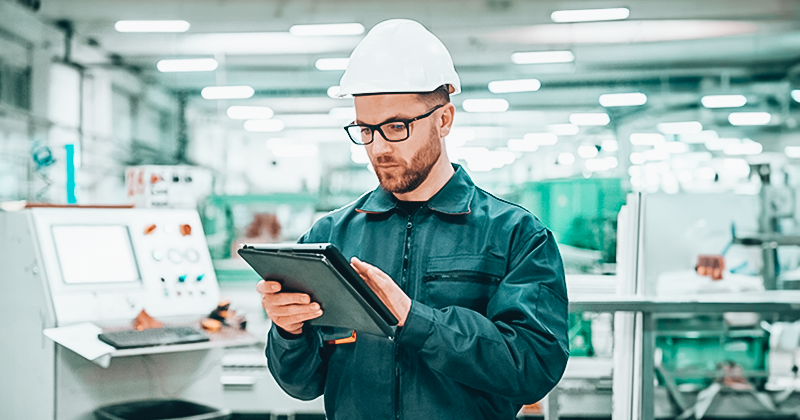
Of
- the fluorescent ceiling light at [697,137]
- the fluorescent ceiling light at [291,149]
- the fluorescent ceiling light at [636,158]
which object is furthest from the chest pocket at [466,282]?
the fluorescent ceiling light at [697,137]

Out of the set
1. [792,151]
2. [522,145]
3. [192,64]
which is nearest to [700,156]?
[792,151]

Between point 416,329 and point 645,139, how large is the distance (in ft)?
17.4

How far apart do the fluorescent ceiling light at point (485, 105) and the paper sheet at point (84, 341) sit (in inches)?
168

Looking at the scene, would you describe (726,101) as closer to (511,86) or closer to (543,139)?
(543,139)

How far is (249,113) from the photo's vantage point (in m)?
5.73

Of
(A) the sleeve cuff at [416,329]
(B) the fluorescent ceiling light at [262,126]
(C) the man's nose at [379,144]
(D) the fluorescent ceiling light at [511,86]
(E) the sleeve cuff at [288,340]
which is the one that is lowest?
(E) the sleeve cuff at [288,340]

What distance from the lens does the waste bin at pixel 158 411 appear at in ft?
6.93

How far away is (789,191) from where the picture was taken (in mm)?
3689

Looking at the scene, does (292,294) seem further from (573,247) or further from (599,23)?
(599,23)

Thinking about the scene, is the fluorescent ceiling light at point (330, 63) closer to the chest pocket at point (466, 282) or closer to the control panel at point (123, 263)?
the control panel at point (123, 263)

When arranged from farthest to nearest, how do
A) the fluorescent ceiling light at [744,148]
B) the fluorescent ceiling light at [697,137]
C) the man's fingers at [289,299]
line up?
the fluorescent ceiling light at [744,148] < the fluorescent ceiling light at [697,137] < the man's fingers at [289,299]

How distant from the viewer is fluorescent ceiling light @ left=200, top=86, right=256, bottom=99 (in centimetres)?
570

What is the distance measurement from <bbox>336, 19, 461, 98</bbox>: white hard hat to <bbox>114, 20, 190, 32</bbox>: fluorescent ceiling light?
16.0ft

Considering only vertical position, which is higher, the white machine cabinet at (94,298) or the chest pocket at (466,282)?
the chest pocket at (466,282)
